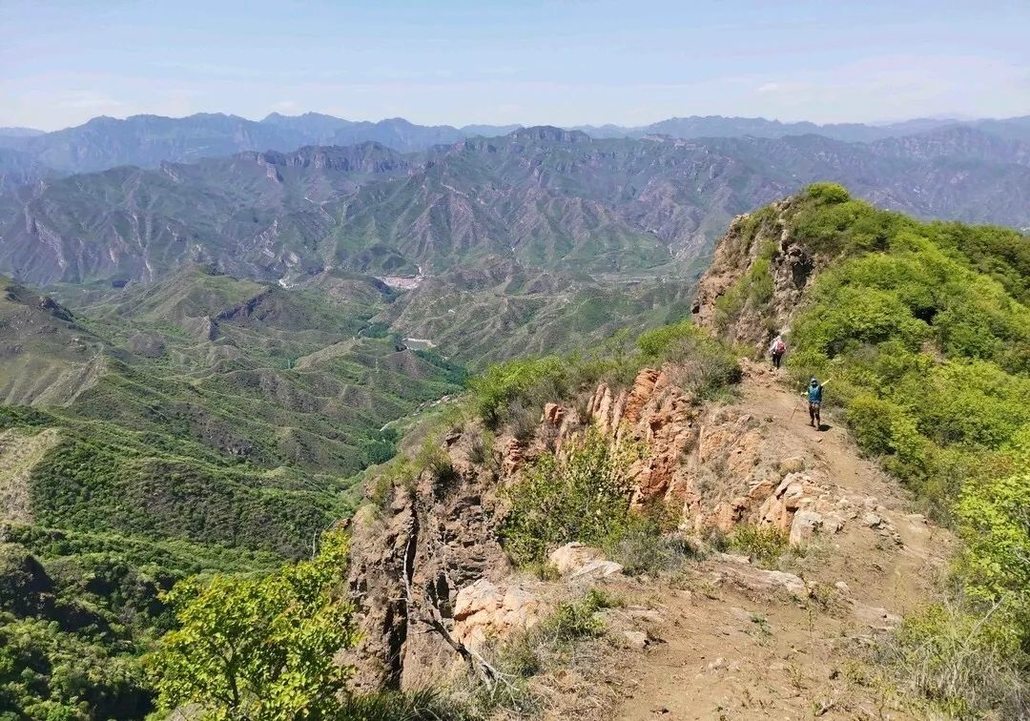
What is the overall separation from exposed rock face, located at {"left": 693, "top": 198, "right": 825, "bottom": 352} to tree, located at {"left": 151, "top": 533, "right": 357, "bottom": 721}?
2930 cm

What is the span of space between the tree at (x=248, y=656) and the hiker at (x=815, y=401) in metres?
17.2

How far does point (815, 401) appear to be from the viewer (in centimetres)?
2133

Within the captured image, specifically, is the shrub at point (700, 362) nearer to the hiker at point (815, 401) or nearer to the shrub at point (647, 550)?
the hiker at point (815, 401)

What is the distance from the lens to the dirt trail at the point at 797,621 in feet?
33.1

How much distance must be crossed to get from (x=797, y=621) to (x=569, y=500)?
31.3ft

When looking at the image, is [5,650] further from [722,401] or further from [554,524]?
[722,401]

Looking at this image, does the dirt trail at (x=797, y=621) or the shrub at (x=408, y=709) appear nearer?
the shrub at (x=408, y=709)

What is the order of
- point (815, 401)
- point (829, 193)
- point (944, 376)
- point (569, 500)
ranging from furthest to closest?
point (829, 193)
point (944, 376)
point (569, 500)
point (815, 401)

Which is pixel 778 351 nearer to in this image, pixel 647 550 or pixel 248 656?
pixel 647 550

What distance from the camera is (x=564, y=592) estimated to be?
1429 centimetres

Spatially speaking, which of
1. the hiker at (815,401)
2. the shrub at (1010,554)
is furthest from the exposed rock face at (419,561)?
the shrub at (1010,554)

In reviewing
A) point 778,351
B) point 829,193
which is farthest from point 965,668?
point 829,193

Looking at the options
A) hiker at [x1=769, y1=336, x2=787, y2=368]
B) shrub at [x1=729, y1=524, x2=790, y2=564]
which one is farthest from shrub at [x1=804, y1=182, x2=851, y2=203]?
shrub at [x1=729, y1=524, x2=790, y2=564]

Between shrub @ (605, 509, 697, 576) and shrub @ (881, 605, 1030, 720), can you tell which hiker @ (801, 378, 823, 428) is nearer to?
shrub @ (605, 509, 697, 576)
